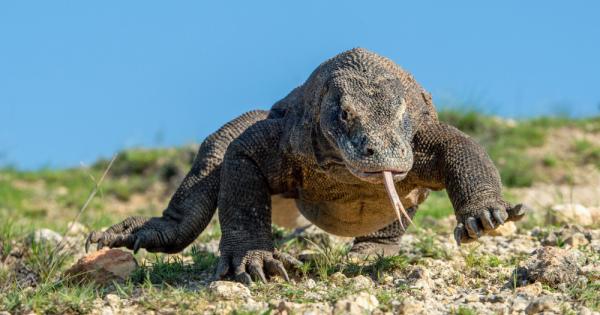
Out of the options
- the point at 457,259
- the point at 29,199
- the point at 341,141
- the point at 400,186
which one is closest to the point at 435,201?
the point at 457,259

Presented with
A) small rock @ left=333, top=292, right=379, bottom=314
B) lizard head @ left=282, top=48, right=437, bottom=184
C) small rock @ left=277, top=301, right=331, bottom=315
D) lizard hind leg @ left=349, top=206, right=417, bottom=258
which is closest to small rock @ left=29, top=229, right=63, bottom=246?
lizard hind leg @ left=349, top=206, right=417, bottom=258

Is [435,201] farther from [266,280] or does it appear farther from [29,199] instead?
[29,199]

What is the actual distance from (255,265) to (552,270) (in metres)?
1.46

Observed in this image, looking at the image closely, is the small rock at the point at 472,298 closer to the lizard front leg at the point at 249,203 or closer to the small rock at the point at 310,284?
the small rock at the point at 310,284

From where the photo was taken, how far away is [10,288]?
199 inches

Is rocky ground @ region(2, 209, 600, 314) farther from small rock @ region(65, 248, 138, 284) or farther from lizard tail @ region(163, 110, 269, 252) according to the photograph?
lizard tail @ region(163, 110, 269, 252)

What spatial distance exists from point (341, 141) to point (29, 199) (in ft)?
30.9

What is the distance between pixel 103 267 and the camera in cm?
539

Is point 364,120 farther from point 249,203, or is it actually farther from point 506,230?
point 506,230

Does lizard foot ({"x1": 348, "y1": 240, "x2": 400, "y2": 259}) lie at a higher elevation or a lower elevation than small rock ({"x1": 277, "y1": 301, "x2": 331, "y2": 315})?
higher

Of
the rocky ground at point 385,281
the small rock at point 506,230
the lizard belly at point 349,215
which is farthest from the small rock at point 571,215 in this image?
the lizard belly at point 349,215

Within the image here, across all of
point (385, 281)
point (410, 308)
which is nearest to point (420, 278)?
point (385, 281)

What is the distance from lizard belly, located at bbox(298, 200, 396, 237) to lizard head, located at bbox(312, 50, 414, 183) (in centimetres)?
61

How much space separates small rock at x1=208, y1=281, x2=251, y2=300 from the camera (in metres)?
4.26
